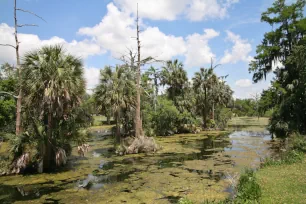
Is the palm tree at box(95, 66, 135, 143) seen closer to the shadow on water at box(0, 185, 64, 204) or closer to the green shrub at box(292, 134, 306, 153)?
the shadow on water at box(0, 185, 64, 204)

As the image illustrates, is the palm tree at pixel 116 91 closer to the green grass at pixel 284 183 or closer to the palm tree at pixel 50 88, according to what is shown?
the palm tree at pixel 50 88

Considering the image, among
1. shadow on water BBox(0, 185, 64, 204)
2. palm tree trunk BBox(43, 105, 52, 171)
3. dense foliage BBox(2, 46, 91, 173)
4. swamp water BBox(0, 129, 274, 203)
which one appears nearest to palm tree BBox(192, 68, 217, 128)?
swamp water BBox(0, 129, 274, 203)

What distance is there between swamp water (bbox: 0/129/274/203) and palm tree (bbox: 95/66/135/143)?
15.2 feet

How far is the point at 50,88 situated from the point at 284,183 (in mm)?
11103

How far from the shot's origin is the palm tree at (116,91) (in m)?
20.8

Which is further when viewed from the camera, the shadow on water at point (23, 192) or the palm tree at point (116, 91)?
the palm tree at point (116, 91)

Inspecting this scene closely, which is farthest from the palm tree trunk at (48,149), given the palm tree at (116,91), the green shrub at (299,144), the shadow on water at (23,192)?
the green shrub at (299,144)

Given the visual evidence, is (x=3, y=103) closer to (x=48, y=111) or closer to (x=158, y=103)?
(x=48, y=111)

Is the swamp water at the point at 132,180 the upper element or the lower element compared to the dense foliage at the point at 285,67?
lower

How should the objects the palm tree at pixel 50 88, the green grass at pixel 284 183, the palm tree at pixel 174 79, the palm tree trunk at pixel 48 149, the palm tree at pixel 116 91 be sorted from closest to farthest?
the green grass at pixel 284 183
the palm tree at pixel 50 88
the palm tree trunk at pixel 48 149
the palm tree at pixel 116 91
the palm tree at pixel 174 79

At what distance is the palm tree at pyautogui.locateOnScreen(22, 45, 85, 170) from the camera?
13.1 m

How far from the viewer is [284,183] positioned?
9031 millimetres

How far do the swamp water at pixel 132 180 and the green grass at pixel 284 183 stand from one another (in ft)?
4.74

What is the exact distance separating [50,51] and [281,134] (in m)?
21.2
